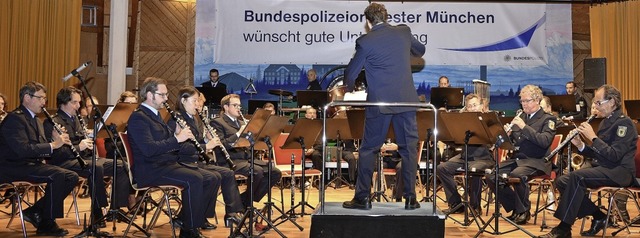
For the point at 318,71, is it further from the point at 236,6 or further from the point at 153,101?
the point at 153,101

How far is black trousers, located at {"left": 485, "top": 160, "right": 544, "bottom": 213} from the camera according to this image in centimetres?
743

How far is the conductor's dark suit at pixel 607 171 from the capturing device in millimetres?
6547

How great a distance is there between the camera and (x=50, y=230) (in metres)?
6.63

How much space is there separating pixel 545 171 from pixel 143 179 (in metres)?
3.90

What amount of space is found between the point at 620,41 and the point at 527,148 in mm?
7143

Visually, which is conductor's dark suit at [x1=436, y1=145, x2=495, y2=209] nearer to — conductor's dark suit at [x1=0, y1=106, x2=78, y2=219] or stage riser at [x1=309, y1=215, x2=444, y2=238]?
stage riser at [x1=309, y1=215, x2=444, y2=238]

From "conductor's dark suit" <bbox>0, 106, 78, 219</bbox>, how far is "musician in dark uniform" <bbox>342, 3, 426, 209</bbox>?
107 inches

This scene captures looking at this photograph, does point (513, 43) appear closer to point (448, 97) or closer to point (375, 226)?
point (448, 97)

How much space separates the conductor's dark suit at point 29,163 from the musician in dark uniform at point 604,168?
4.29 m

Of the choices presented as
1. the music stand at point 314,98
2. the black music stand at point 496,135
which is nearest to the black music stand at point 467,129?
the black music stand at point 496,135

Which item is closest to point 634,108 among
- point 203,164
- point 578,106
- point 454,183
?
point 578,106

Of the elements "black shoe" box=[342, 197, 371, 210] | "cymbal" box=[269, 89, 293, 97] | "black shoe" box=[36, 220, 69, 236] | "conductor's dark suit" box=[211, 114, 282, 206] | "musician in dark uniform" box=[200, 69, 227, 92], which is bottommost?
"black shoe" box=[36, 220, 69, 236]

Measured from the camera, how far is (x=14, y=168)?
6.52 meters

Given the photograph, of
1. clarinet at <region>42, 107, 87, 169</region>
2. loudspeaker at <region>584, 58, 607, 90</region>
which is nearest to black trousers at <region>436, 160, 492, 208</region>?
clarinet at <region>42, 107, 87, 169</region>
